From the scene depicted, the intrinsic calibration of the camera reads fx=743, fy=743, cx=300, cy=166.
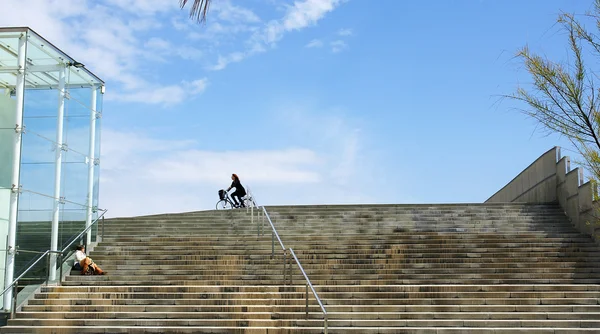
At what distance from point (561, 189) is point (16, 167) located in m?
14.4

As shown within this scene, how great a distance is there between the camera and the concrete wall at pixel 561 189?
18.4 metres

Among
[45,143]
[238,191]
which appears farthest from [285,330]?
[238,191]

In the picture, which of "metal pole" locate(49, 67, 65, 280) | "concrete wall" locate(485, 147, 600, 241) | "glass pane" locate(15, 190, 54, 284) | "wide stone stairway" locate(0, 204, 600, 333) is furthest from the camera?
"concrete wall" locate(485, 147, 600, 241)

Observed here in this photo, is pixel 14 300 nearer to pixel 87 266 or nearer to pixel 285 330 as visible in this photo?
pixel 87 266

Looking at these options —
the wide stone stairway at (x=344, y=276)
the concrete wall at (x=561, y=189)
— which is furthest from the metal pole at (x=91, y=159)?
the concrete wall at (x=561, y=189)

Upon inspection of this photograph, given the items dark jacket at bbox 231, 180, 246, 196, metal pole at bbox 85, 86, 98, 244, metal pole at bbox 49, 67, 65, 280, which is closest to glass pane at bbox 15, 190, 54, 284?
metal pole at bbox 49, 67, 65, 280

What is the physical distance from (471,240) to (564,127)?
754cm

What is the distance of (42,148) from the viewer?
52.7 feet

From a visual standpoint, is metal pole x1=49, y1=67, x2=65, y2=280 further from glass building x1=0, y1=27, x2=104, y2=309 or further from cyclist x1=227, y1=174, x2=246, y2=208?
cyclist x1=227, y1=174, x2=246, y2=208

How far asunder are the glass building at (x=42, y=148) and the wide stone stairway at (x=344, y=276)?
3.47ft

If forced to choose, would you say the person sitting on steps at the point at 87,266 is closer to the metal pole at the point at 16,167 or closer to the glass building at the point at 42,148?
the glass building at the point at 42,148

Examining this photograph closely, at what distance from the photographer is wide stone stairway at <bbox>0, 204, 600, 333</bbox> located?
13.2 meters

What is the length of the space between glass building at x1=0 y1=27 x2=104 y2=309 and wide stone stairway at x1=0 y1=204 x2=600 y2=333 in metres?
1.06

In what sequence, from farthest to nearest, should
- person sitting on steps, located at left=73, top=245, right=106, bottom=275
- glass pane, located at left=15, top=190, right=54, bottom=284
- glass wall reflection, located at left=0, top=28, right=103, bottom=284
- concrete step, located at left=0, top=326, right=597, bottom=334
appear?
person sitting on steps, located at left=73, top=245, right=106, bottom=275 < glass wall reflection, located at left=0, top=28, right=103, bottom=284 < glass pane, located at left=15, top=190, right=54, bottom=284 < concrete step, located at left=0, top=326, right=597, bottom=334
